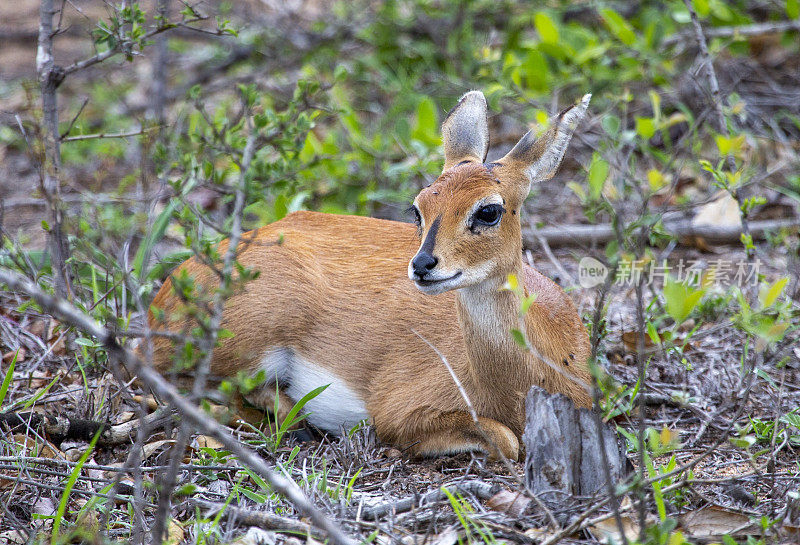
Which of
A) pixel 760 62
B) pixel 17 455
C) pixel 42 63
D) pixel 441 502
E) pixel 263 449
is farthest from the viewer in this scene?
pixel 760 62

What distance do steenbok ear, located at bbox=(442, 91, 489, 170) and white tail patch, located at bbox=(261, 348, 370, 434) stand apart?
1.28 metres

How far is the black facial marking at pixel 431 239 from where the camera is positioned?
3467 mm

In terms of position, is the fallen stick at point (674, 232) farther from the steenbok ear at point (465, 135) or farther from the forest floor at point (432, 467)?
the steenbok ear at point (465, 135)

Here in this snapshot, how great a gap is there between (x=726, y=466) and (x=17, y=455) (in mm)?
3072

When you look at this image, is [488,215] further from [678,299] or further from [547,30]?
[547,30]

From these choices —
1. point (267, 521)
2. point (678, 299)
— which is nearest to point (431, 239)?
point (678, 299)

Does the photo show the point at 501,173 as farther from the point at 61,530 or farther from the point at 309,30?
the point at 309,30

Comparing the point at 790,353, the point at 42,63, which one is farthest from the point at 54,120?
the point at 790,353

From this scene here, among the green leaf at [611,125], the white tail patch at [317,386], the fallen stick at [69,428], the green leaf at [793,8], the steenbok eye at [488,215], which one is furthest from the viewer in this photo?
the green leaf at [793,8]

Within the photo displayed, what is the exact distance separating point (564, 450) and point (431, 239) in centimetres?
102

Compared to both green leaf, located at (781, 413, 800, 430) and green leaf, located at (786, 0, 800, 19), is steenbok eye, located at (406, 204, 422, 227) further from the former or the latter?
green leaf, located at (786, 0, 800, 19)

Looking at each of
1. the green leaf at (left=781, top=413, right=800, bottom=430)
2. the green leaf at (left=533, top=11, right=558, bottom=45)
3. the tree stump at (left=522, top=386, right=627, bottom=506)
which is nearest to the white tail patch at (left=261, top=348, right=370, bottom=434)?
the tree stump at (left=522, top=386, right=627, bottom=506)

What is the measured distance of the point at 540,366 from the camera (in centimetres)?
379

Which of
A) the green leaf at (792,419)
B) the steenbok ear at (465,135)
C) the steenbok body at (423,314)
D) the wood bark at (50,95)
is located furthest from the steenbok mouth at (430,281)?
the wood bark at (50,95)
